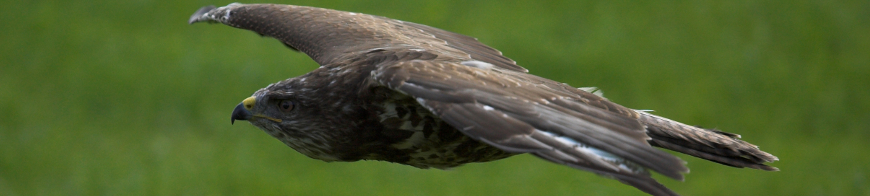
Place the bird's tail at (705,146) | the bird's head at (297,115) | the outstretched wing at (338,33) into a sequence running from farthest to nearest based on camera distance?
the outstretched wing at (338,33) < the bird's tail at (705,146) < the bird's head at (297,115)

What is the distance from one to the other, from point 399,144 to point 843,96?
10.1 metres

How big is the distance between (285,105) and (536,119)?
6.08 ft

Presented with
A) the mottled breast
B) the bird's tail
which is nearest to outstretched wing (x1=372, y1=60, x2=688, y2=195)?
the mottled breast

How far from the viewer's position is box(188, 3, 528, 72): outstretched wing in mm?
6750

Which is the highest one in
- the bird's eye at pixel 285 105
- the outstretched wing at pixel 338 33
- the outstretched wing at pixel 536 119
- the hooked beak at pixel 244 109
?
the outstretched wing at pixel 338 33

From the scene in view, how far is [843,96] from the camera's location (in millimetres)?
13594

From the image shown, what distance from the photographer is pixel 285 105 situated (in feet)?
18.3

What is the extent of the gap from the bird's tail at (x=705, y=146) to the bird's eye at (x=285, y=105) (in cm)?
211

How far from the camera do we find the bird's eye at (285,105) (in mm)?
5559

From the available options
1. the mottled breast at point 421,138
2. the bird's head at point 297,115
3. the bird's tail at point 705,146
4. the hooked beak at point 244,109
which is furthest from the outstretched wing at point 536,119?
the hooked beak at point 244,109

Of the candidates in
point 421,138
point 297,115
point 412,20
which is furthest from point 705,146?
point 412,20

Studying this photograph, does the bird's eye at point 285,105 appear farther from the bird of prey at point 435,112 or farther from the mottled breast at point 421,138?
the mottled breast at point 421,138

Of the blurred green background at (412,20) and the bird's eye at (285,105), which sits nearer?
the bird's eye at (285,105)

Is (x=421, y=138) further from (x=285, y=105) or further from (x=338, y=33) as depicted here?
(x=338, y=33)
